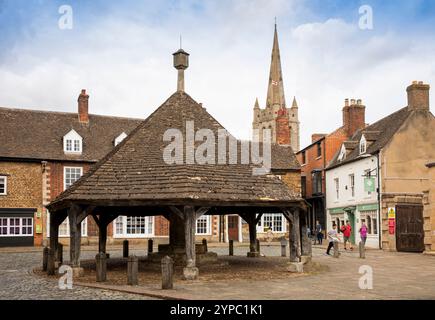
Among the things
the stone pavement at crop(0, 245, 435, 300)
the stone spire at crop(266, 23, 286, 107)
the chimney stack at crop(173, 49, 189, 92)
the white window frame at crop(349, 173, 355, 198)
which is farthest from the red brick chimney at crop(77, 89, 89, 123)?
the stone spire at crop(266, 23, 286, 107)

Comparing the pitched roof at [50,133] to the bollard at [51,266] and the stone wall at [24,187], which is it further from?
the bollard at [51,266]

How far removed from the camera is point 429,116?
110ft

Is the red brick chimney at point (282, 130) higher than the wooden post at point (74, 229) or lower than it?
higher

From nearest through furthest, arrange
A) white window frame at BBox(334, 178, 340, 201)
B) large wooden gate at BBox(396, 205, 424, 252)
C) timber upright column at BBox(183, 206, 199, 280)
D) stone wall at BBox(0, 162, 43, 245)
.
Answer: timber upright column at BBox(183, 206, 199, 280)
large wooden gate at BBox(396, 205, 424, 252)
stone wall at BBox(0, 162, 43, 245)
white window frame at BBox(334, 178, 340, 201)

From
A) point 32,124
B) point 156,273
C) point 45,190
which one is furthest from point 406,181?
point 32,124

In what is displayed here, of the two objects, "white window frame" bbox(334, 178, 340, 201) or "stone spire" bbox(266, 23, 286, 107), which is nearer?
"white window frame" bbox(334, 178, 340, 201)

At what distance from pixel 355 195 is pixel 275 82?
187 feet

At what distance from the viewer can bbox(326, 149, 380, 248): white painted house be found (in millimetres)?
33469

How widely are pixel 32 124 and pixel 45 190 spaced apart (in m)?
5.28

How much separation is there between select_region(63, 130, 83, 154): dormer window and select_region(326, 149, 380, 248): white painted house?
727 inches

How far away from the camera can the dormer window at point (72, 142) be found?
3659cm

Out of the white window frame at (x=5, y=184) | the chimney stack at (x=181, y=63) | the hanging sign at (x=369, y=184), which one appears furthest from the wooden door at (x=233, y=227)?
the chimney stack at (x=181, y=63)

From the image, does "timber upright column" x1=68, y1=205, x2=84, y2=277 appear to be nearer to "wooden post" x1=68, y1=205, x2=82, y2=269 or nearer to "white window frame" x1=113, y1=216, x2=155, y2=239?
"wooden post" x1=68, y1=205, x2=82, y2=269

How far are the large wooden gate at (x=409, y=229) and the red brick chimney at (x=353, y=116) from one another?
39.2 feet
